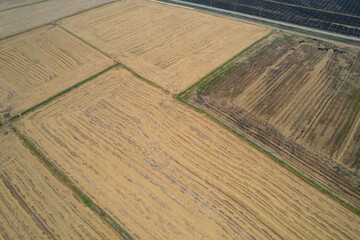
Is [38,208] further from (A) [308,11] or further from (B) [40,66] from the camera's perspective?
(A) [308,11]

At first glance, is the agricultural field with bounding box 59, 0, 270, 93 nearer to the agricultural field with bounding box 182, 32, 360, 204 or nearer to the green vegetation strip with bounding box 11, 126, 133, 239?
the agricultural field with bounding box 182, 32, 360, 204

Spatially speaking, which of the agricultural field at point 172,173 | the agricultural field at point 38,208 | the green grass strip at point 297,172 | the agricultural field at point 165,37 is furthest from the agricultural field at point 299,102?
the agricultural field at point 38,208

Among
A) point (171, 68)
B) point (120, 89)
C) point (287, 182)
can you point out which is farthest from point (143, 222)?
point (171, 68)

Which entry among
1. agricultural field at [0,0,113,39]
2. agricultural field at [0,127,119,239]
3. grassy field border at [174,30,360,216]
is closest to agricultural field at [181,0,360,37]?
grassy field border at [174,30,360,216]

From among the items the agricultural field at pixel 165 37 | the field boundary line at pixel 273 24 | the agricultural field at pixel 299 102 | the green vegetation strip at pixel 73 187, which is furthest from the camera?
the field boundary line at pixel 273 24

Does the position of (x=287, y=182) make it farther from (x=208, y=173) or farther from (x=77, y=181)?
(x=77, y=181)

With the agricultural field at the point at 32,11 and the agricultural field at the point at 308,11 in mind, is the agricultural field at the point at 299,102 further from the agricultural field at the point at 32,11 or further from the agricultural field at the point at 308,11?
the agricultural field at the point at 32,11
